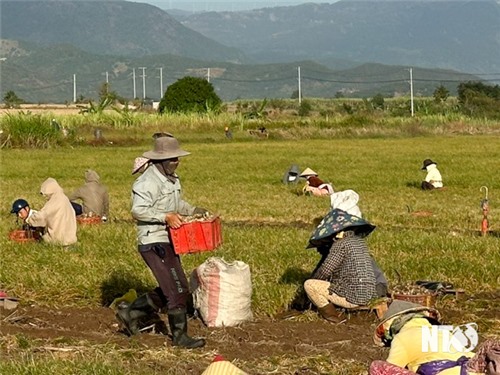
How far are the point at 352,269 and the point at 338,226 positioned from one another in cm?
45

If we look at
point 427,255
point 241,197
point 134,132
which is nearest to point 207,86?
point 134,132

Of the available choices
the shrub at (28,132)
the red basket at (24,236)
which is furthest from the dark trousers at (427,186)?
the shrub at (28,132)

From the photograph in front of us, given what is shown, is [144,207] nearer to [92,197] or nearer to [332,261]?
[332,261]

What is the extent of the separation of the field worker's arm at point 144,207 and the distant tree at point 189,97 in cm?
5925

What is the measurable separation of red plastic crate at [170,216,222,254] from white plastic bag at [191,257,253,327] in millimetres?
855

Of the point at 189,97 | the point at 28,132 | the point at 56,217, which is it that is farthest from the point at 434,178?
the point at 189,97

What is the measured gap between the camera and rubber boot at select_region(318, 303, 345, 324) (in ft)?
32.9

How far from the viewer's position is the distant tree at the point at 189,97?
227 feet

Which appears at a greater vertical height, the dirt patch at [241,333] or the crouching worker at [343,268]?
the crouching worker at [343,268]

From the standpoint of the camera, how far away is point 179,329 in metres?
9.02

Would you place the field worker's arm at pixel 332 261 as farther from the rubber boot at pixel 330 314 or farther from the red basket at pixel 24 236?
the red basket at pixel 24 236

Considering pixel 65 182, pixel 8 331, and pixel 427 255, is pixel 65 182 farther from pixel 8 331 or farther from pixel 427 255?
pixel 8 331

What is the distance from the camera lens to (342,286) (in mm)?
10023

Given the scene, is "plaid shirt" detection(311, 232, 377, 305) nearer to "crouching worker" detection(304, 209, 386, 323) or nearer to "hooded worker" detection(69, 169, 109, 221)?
"crouching worker" detection(304, 209, 386, 323)
